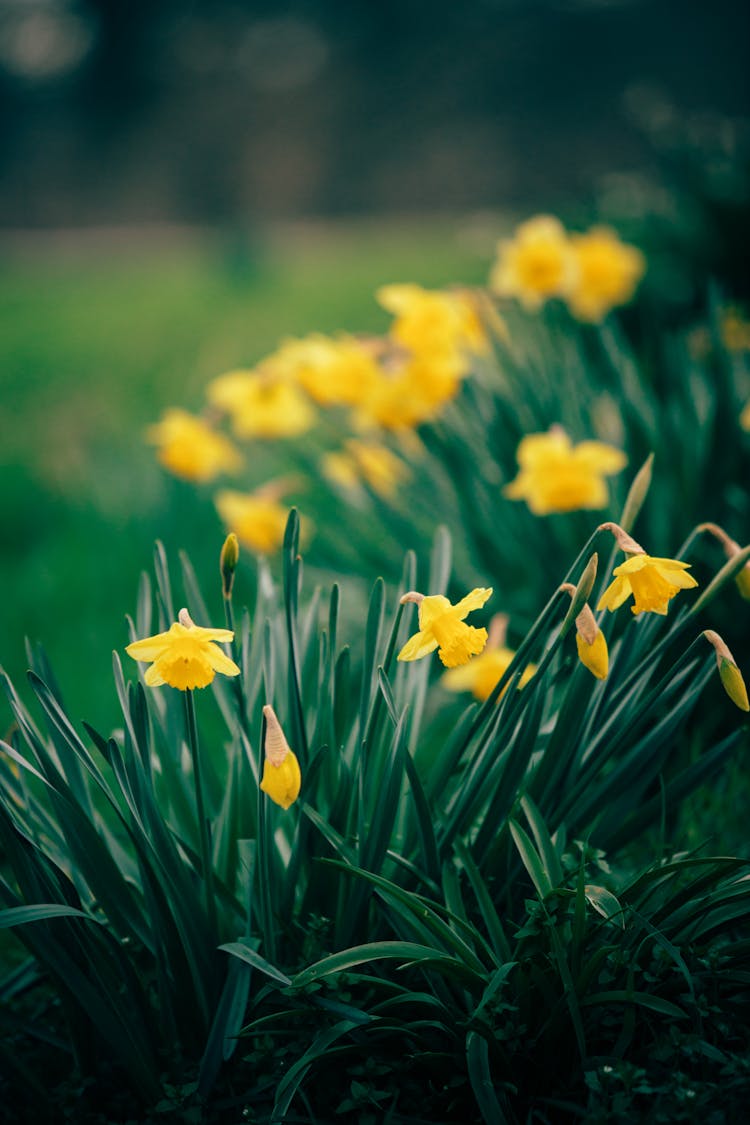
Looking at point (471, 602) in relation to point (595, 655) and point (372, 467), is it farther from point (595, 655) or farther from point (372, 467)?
point (372, 467)

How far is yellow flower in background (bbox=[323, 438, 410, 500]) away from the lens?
2332 mm

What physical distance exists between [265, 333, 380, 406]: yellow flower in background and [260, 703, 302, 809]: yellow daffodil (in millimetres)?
1274

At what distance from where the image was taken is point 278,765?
1.05 meters

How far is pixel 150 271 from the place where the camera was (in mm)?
7184

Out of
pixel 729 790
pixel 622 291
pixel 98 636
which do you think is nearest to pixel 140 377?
pixel 98 636

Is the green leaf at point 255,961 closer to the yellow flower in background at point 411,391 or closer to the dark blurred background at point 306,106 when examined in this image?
the yellow flower in background at point 411,391

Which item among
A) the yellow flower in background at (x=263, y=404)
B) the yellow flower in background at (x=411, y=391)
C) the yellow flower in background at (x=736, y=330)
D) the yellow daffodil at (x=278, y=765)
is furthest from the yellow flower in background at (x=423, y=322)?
the yellow daffodil at (x=278, y=765)

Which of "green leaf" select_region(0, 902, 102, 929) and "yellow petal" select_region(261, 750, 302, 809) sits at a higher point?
"yellow petal" select_region(261, 750, 302, 809)

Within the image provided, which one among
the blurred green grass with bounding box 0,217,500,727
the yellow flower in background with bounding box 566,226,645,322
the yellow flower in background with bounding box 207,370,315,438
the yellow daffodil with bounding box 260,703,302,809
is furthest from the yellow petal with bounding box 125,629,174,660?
the yellow flower in background with bounding box 566,226,645,322

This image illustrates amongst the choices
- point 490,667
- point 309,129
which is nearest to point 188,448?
point 490,667

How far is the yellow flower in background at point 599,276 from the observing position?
9.45 ft

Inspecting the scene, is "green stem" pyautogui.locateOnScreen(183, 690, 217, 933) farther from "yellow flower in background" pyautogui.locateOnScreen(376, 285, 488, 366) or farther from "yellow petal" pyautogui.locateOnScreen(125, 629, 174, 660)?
"yellow flower in background" pyautogui.locateOnScreen(376, 285, 488, 366)

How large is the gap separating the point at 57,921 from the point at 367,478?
4.49ft

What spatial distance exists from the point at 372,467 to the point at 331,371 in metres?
0.28
